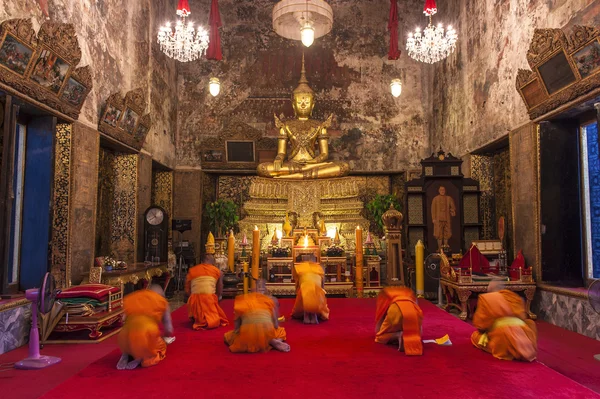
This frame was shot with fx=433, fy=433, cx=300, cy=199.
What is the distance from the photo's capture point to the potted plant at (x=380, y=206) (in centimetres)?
1016

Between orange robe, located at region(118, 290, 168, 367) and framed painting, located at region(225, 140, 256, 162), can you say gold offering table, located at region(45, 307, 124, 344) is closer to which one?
orange robe, located at region(118, 290, 168, 367)

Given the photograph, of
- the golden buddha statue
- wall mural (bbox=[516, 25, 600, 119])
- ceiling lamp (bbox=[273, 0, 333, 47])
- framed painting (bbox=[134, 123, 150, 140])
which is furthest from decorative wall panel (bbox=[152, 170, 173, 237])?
wall mural (bbox=[516, 25, 600, 119])

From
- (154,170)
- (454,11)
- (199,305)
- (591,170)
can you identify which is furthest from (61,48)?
(454,11)

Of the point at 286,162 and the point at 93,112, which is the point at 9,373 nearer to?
the point at 93,112

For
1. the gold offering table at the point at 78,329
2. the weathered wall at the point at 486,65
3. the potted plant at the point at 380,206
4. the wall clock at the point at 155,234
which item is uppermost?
the weathered wall at the point at 486,65

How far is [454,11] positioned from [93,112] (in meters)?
7.65

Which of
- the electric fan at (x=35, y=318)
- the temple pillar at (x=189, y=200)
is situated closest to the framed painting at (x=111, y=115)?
the electric fan at (x=35, y=318)

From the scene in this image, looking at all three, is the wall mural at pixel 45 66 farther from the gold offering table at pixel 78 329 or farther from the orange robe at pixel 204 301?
the orange robe at pixel 204 301

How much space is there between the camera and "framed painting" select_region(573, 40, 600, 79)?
4653mm

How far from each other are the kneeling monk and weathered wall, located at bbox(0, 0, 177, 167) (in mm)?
5498

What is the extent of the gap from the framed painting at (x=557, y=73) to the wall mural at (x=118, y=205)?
682cm

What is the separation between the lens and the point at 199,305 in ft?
16.6

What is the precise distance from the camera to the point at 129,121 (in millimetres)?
7492

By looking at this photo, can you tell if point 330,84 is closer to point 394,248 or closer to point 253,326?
point 394,248
